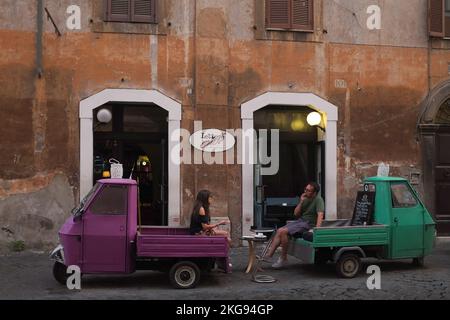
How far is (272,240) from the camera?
10.2 metres

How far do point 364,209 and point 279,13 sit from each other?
196 inches

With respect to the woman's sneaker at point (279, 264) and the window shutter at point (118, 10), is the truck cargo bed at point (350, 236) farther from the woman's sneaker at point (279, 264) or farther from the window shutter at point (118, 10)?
the window shutter at point (118, 10)

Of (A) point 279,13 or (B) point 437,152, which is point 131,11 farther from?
(B) point 437,152

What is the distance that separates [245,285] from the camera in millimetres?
8703

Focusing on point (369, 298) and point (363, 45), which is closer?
point (369, 298)

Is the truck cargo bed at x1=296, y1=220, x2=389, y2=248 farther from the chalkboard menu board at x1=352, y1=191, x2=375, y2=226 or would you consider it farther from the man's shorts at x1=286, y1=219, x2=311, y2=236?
the man's shorts at x1=286, y1=219, x2=311, y2=236

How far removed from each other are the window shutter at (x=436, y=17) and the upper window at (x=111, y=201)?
8.29 metres

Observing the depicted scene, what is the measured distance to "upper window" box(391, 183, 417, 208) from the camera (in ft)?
31.6

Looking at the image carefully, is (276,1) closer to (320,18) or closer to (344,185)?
(320,18)

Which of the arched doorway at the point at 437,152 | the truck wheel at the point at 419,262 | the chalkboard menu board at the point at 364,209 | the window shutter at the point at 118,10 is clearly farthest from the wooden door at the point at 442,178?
the window shutter at the point at 118,10

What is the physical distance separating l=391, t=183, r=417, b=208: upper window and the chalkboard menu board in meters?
0.34

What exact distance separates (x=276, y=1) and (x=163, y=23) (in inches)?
97.6

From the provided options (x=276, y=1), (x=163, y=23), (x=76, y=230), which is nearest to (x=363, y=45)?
(x=276, y=1)

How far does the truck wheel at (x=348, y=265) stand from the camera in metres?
9.11
